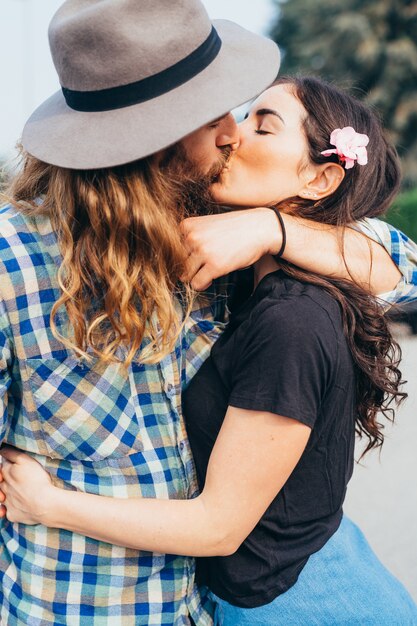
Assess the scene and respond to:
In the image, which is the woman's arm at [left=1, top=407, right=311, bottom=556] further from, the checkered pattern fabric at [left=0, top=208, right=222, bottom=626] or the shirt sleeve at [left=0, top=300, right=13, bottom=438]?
the shirt sleeve at [left=0, top=300, right=13, bottom=438]

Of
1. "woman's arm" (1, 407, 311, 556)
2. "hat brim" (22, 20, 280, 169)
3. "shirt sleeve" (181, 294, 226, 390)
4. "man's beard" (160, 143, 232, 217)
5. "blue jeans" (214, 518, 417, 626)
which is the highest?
"hat brim" (22, 20, 280, 169)

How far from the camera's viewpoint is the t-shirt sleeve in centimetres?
158

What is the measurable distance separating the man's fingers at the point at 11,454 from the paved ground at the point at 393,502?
248 cm

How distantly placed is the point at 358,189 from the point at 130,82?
2.72ft

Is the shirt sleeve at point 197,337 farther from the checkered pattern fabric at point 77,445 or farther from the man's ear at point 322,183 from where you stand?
the man's ear at point 322,183

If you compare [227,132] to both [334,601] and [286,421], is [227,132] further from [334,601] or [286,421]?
[334,601]

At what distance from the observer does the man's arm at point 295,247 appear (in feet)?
5.93

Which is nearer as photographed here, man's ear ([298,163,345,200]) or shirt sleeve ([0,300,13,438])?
shirt sleeve ([0,300,13,438])

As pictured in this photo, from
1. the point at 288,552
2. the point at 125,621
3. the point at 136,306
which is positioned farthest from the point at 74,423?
the point at 288,552

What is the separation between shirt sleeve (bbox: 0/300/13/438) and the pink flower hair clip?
1.04m

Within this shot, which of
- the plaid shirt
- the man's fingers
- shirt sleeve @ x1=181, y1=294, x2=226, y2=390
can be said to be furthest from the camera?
shirt sleeve @ x1=181, y1=294, x2=226, y2=390

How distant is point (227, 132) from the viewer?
5.96 ft

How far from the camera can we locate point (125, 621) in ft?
5.69

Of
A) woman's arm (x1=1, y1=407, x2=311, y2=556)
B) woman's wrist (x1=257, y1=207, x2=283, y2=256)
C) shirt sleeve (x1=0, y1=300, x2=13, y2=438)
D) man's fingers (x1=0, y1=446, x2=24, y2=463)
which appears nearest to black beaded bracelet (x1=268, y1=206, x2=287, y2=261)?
woman's wrist (x1=257, y1=207, x2=283, y2=256)
